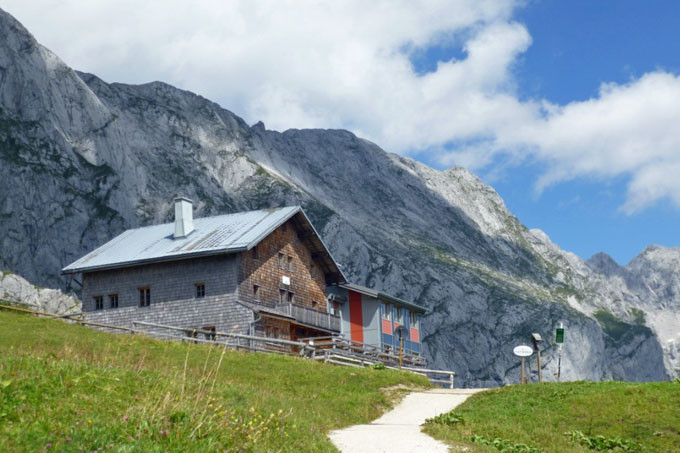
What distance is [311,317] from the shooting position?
176 ft

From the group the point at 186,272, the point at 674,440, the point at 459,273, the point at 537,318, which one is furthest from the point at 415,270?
the point at 674,440

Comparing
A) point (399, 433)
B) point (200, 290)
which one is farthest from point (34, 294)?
point (399, 433)

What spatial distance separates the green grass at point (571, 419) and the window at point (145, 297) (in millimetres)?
28895

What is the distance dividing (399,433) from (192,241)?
33499 millimetres

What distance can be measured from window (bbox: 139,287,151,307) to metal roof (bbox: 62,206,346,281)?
2000mm

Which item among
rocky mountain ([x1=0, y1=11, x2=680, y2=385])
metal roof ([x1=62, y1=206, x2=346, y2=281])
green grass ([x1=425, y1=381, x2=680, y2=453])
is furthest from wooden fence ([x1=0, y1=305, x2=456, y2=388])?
rocky mountain ([x1=0, y1=11, x2=680, y2=385])

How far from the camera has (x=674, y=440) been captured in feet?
66.3

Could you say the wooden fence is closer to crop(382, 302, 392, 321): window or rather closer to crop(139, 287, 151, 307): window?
crop(139, 287, 151, 307): window

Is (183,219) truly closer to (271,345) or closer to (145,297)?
(145,297)

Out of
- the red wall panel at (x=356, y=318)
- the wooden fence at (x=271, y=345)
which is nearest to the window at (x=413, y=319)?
the red wall panel at (x=356, y=318)

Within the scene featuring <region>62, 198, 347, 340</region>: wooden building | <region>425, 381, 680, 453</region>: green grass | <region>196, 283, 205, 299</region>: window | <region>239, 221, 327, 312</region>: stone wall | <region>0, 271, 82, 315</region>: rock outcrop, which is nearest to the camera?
<region>425, 381, 680, 453</region>: green grass

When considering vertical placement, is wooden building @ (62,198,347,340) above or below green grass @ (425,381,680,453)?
above

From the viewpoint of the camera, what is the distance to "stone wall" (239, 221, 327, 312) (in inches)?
1948

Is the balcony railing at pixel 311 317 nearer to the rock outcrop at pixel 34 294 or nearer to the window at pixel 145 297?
the window at pixel 145 297
